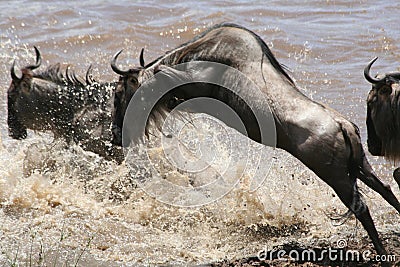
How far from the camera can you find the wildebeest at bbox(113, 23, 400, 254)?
5520 mm

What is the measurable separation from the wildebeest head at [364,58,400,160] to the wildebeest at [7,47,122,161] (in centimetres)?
280

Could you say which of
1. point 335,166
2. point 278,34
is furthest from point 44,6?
point 335,166

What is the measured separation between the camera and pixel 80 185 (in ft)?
24.1

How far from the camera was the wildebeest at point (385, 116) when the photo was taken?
5.75 meters

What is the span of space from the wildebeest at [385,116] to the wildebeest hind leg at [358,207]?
547 mm

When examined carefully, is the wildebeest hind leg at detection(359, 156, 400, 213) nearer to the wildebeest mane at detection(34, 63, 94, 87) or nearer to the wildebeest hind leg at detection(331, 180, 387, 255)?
the wildebeest hind leg at detection(331, 180, 387, 255)

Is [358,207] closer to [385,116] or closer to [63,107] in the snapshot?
[385,116]

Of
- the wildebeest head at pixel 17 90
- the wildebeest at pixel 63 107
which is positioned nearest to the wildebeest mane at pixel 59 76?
the wildebeest at pixel 63 107

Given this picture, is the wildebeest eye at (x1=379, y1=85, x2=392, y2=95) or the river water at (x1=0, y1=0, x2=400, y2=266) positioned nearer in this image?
the wildebeest eye at (x1=379, y1=85, x2=392, y2=95)

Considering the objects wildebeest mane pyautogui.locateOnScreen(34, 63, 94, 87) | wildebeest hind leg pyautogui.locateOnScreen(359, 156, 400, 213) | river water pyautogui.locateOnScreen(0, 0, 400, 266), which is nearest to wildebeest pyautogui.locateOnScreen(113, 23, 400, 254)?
wildebeest hind leg pyautogui.locateOnScreen(359, 156, 400, 213)

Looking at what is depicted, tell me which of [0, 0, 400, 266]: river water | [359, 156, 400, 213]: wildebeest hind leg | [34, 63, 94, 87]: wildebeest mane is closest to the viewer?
[359, 156, 400, 213]: wildebeest hind leg

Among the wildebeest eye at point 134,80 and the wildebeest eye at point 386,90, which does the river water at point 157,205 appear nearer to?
the wildebeest eye at point 386,90

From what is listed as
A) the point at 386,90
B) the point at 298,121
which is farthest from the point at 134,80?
the point at 386,90

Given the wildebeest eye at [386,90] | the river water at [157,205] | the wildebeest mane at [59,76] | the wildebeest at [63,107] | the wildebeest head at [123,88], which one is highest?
the wildebeest eye at [386,90]
